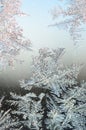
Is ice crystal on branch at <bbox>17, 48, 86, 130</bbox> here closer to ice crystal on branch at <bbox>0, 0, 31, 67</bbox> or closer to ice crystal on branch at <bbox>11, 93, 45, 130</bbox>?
ice crystal on branch at <bbox>11, 93, 45, 130</bbox>

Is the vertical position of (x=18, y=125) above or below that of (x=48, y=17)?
below

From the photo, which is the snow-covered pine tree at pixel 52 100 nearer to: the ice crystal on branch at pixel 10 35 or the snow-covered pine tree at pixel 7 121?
the snow-covered pine tree at pixel 7 121

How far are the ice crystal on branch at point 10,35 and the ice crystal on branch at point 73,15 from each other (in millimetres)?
339

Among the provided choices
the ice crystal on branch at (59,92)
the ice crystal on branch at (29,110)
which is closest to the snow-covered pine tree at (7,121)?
the ice crystal on branch at (29,110)

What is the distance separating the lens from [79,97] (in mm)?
2809

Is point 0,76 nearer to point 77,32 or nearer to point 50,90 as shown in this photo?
point 50,90

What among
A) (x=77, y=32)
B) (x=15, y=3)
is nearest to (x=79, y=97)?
(x=77, y=32)

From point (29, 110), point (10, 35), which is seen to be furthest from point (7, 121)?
point (10, 35)

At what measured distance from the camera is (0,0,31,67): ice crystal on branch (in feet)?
8.71

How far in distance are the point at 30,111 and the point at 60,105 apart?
0.95ft

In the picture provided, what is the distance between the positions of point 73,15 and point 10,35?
60 centimetres

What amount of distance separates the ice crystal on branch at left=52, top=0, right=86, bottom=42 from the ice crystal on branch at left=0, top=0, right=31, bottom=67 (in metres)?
0.34

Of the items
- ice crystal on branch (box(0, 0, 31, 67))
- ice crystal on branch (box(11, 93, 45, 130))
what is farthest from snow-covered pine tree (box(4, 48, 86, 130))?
ice crystal on branch (box(0, 0, 31, 67))

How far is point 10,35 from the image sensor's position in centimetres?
268
